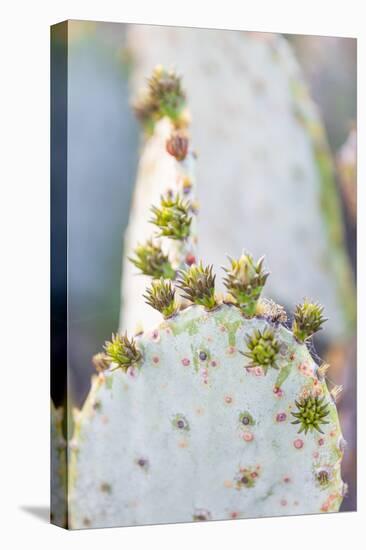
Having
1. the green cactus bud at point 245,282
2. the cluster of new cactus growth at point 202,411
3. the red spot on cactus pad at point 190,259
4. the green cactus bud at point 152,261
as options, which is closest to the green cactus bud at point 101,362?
the cluster of new cactus growth at point 202,411

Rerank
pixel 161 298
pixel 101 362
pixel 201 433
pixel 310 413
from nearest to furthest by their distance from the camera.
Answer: pixel 101 362 → pixel 161 298 → pixel 201 433 → pixel 310 413

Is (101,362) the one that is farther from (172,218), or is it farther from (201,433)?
(172,218)

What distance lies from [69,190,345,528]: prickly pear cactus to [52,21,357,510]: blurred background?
0.17m

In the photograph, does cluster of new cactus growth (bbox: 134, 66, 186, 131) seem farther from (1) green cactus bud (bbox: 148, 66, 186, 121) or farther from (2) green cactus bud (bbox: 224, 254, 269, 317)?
(2) green cactus bud (bbox: 224, 254, 269, 317)

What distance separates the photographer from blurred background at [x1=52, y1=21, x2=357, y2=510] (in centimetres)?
1004

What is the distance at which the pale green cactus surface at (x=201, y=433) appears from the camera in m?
10.1

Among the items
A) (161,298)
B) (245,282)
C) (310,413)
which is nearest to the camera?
(161,298)

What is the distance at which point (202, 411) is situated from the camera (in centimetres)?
1027

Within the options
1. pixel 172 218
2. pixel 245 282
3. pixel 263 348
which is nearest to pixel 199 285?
pixel 245 282

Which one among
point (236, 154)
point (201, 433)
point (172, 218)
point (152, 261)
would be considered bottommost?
point (201, 433)

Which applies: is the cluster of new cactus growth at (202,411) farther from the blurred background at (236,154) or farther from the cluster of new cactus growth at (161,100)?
the blurred background at (236,154)

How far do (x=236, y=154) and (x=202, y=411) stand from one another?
1.60m

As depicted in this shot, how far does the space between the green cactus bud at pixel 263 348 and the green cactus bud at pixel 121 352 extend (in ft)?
2.29

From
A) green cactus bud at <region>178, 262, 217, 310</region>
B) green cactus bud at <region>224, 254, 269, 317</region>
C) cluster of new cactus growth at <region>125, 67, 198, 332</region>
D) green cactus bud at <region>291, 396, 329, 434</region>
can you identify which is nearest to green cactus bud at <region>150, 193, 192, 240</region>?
cluster of new cactus growth at <region>125, 67, 198, 332</region>
